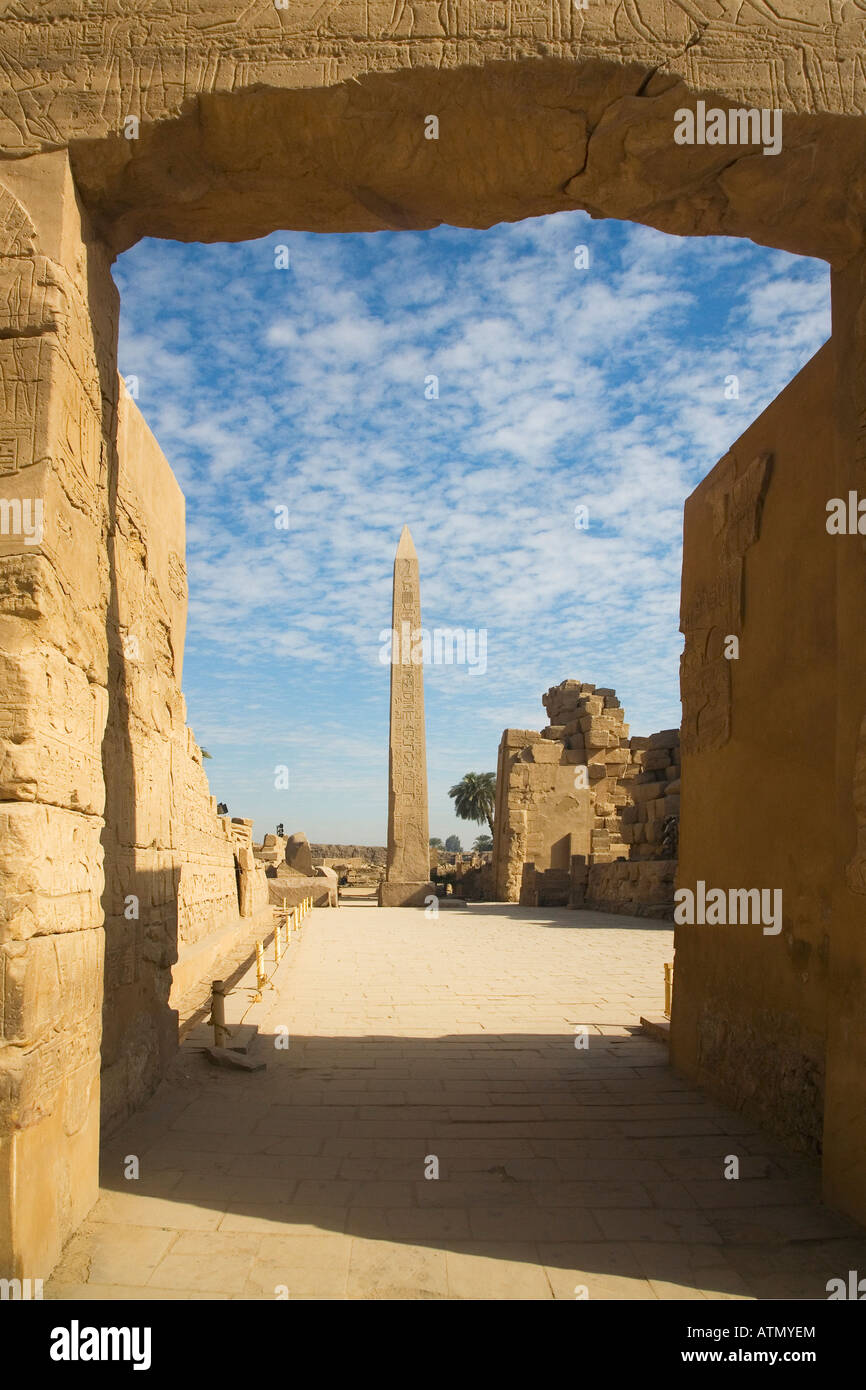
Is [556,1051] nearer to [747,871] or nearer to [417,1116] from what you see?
[417,1116]

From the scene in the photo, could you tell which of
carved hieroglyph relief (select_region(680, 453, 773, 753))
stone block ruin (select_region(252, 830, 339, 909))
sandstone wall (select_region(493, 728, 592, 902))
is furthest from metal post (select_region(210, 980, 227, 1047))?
sandstone wall (select_region(493, 728, 592, 902))

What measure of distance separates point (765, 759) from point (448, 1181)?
2448mm

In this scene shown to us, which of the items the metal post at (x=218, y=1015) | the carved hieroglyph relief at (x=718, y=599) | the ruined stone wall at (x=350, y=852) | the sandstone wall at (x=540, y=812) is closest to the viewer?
the carved hieroglyph relief at (x=718, y=599)

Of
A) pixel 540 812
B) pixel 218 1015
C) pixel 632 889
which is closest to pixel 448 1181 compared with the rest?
pixel 218 1015

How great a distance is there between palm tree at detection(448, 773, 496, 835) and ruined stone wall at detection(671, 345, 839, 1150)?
45.9 metres

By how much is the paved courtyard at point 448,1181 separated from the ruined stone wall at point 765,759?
357 mm

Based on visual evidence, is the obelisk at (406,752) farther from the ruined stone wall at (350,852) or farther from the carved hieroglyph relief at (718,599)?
the ruined stone wall at (350,852)

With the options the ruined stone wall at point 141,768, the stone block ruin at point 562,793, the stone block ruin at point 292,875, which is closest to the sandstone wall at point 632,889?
the stone block ruin at point 562,793

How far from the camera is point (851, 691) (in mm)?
3465

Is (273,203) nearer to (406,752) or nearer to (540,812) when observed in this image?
(406,752)

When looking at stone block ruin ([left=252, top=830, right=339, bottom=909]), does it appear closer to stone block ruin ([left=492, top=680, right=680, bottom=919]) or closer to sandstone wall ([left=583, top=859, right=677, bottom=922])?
stone block ruin ([left=492, top=680, right=680, bottom=919])

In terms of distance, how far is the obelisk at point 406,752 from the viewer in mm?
22531

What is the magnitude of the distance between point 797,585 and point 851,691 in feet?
3.60

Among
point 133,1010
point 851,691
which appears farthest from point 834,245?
point 133,1010
